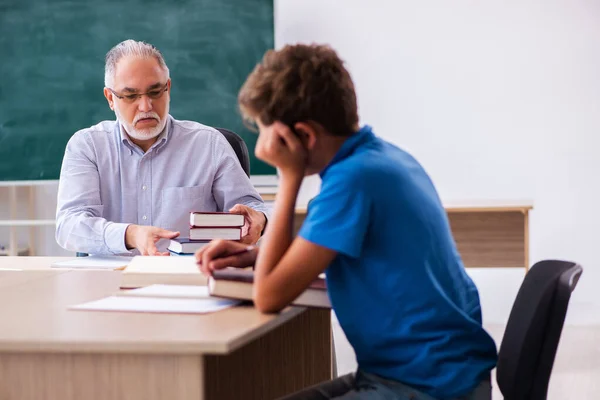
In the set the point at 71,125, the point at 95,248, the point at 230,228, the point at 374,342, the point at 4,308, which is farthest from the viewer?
the point at 71,125

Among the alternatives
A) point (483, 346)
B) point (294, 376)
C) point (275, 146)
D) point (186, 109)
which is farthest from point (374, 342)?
point (186, 109)

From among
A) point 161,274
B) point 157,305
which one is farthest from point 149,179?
point 157,305

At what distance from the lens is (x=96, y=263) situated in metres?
2.20

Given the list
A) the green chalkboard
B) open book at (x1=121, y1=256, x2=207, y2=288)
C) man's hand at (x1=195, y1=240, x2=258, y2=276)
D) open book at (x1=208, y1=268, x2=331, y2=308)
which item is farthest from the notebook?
the green chalkboard

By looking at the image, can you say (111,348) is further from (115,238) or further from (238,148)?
(238,148)

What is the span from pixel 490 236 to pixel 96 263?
2.57 metres

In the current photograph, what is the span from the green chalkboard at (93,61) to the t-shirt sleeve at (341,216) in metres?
3.38

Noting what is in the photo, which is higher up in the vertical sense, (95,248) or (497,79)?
(497,79)

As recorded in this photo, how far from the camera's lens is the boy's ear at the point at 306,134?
139cm

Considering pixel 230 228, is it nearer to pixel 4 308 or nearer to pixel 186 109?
pixel 4 308

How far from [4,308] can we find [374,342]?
703 mm

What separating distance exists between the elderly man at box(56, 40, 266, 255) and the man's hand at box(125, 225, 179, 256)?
241 millimetres

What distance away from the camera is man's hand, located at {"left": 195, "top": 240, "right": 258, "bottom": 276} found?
1511mm

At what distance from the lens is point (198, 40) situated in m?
4.71
